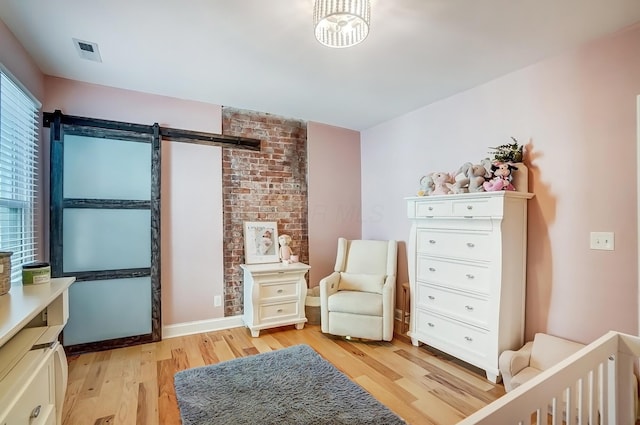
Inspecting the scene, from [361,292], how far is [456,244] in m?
1.11

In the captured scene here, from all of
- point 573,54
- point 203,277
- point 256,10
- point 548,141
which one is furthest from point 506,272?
point 203,277

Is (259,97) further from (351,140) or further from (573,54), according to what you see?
(573,54)

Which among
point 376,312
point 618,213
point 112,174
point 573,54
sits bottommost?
point 376,312

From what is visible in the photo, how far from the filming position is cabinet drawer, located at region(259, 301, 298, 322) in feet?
10.3

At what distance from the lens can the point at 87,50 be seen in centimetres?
221

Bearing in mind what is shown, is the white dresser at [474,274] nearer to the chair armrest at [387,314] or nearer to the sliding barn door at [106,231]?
the chair armrest at [387,314]

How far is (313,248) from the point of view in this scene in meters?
3.81

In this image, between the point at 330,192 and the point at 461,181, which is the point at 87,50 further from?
the point at 461,181

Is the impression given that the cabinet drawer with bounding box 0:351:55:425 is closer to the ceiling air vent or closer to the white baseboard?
the white baseboard

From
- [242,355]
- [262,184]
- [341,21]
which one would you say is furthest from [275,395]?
[341,21]

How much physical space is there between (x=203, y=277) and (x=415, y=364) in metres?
2.22

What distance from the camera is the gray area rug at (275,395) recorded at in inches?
71.5

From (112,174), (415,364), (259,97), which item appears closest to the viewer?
(415,364)

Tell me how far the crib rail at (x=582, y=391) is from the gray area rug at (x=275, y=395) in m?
0.95
